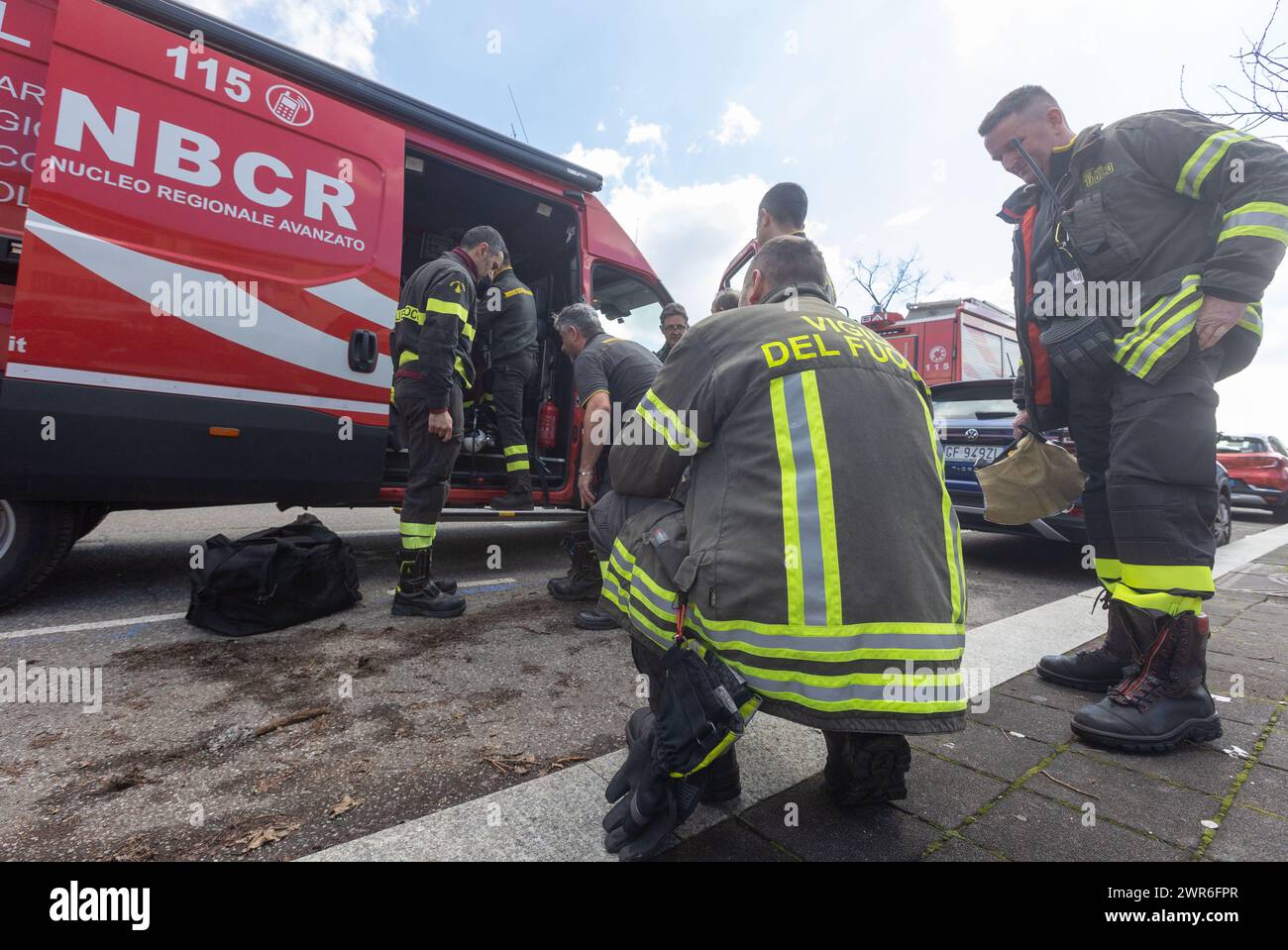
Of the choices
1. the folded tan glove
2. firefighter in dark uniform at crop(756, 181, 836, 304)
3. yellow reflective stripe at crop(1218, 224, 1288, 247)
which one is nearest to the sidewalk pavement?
the folded tan glove

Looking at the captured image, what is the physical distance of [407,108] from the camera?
3.47 m

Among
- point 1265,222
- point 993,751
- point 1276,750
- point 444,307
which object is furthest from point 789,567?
point 444,307

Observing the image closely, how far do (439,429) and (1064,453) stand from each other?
2.81 meters

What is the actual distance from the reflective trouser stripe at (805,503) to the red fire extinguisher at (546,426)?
3.40m

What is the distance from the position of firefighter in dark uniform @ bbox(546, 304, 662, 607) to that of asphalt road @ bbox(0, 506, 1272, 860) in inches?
10.2

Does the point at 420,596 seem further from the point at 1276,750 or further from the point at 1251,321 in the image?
the point at 1251,321

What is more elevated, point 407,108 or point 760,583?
point 407,108

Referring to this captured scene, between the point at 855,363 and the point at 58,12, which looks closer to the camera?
the point at 855,363

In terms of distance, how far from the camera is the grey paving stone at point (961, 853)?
1.20 metres

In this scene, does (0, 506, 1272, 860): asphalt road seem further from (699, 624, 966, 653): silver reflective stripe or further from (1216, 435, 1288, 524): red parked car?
(1216, 435, 1288, 524): red parked car

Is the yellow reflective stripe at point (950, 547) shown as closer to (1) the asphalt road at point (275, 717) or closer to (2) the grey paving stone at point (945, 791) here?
(2) the grey paving stone at point (945, 791)
